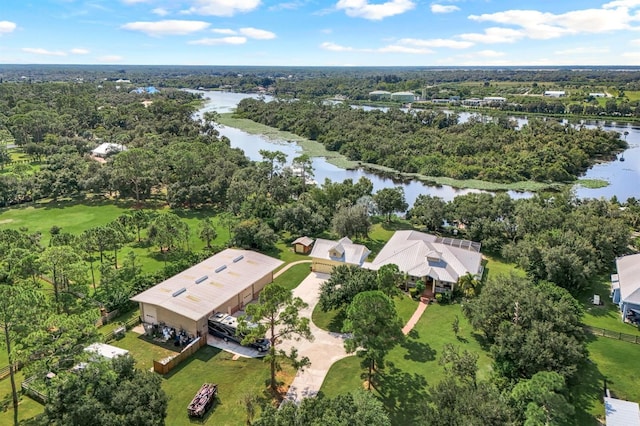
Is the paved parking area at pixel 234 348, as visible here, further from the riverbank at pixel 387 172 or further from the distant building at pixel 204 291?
the riverbank at pixel 387 172

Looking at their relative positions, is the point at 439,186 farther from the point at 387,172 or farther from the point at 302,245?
the point at 302,245

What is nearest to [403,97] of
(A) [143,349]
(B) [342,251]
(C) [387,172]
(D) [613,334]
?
(C) [387,172]

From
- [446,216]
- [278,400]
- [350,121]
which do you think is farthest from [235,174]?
[350,121]

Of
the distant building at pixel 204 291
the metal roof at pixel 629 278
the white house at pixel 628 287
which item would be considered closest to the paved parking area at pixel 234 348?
the distant building at pixel 204 291

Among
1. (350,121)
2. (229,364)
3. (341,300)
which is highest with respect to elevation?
(350,121)

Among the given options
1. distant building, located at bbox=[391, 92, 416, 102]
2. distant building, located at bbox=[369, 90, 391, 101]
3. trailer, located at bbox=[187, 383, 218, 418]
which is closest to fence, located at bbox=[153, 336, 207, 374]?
trailer, located at bbox=[187, 383, 218, 418]

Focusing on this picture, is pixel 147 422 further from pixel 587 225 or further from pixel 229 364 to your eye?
pixel 587 225
